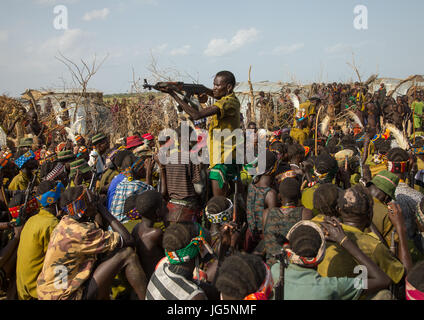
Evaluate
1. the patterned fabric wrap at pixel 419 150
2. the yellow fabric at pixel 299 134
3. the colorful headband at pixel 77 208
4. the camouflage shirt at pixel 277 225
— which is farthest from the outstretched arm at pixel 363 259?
the yellow fabric at pixel 299 134

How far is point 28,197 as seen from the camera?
370 centimetres

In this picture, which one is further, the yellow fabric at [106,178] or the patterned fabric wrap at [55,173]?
the yellow fabric at [106,178]

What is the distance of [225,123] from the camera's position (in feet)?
14.4

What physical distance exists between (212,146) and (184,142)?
624mm

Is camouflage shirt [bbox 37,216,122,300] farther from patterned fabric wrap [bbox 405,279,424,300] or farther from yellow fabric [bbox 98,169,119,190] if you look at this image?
yellow fabric [bbox 98,169,119,190]

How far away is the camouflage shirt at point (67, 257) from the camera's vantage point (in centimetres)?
289

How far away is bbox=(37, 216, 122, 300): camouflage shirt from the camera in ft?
9.47

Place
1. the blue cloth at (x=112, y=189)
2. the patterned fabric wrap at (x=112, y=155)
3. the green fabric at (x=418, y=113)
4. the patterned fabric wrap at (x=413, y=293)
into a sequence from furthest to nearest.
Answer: the green fabric at (x=418, y=113) → the patterned fabric wrap at (x=112, y=155) → the blue cloth at (x=112, y=189) → the patterned fabric wrap at (x=413, y=293)

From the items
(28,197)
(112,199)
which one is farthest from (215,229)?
(28,197)

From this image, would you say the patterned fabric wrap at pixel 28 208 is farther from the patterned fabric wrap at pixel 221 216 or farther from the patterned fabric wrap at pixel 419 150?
the patterned fabric wrap at pixel 419 150

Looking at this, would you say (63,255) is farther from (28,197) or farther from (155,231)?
(28,197)

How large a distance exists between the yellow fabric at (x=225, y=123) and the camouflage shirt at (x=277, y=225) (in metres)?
1.17

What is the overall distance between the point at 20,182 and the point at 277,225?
4.12 metres

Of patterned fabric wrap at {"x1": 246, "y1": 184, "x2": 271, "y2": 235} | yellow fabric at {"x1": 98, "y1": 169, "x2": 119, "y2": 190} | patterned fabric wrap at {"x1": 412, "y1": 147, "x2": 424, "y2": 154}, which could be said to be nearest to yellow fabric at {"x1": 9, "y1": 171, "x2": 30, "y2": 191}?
yellow fabric at {"x1": 98, "y1": 169, "x2": 119, "y2": 190}
